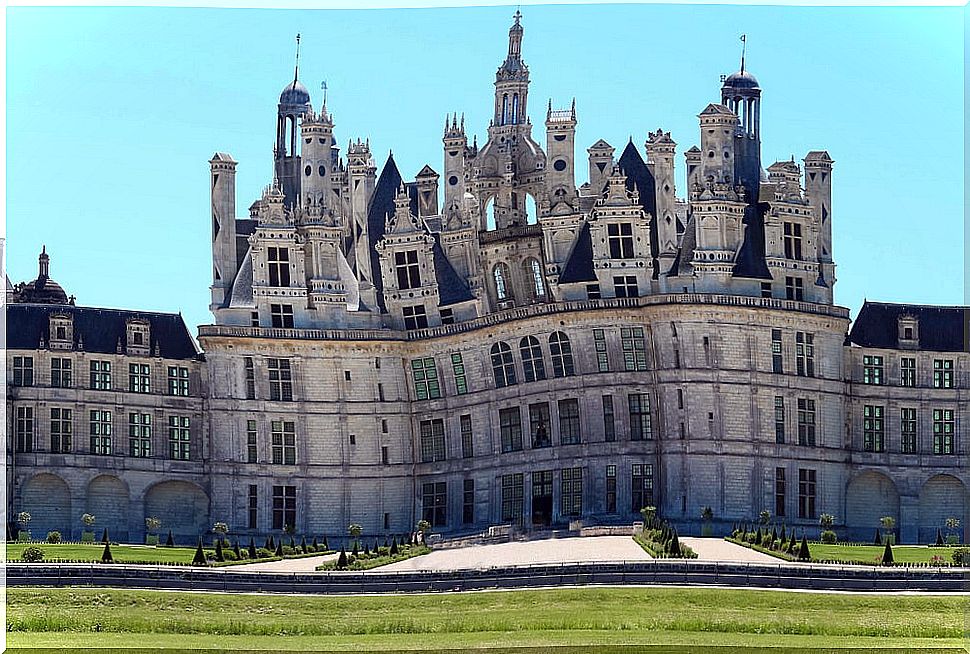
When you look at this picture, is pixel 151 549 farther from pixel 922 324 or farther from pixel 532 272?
pixel 922 324

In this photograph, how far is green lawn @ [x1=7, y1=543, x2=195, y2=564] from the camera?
343 ft

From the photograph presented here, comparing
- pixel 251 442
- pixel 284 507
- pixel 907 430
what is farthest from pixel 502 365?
pixel 907 430

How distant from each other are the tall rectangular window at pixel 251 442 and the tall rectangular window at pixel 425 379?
5.61 metres

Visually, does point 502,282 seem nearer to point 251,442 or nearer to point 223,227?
point 223,227

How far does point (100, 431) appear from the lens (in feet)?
397

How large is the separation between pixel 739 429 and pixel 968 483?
25.7 feet

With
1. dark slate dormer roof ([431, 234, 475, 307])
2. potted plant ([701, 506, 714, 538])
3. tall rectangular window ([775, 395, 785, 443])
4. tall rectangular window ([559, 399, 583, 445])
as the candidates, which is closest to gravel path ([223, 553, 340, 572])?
tall rectangular window ([559, 399, 583, 445])

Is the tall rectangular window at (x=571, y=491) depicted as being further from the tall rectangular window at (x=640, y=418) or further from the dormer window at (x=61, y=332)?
the dormer window at (x=61, y=332)

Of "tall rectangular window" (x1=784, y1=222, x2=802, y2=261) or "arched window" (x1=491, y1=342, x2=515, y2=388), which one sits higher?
"tall rectangular window" (x1=784, y1=222, x2=802, y2=261)

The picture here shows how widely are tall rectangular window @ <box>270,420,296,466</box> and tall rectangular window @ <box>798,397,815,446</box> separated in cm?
1746

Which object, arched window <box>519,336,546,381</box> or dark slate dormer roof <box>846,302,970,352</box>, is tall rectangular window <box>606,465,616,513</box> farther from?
dark slate dormer roof <box>846,302,970,352</box>

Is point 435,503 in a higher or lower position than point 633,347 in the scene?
lower

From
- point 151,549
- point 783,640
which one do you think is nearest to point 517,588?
point 783,640

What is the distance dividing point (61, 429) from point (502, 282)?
15.9 metres
